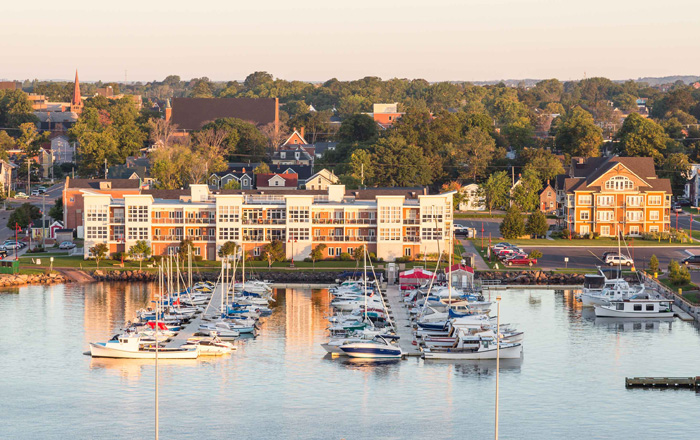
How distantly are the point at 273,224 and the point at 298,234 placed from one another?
6.25ft

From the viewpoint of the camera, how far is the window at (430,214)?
259 feet

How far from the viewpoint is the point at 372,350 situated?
52094mm

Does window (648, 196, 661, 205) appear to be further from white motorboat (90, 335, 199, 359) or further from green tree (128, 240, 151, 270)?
white motorboat (90, 335, 199, 359)

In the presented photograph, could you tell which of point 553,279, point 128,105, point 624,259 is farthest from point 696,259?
point 128,105

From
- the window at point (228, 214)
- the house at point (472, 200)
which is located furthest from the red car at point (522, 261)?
the house at point (472, 200)

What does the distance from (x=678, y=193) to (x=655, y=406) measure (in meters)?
74.7

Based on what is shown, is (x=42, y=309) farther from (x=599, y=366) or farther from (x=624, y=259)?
(x=624, y=259)

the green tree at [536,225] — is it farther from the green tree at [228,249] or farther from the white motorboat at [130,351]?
the white motorboat at [130,351]

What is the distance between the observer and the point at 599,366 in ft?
169

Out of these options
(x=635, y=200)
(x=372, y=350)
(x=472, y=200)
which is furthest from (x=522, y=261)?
(x=472, y=200)

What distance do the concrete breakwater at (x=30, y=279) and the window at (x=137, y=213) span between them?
280 inches

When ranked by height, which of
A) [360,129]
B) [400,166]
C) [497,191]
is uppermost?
[360,129]

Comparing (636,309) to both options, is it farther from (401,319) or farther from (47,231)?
(47,231)

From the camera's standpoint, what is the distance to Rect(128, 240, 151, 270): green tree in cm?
7750
